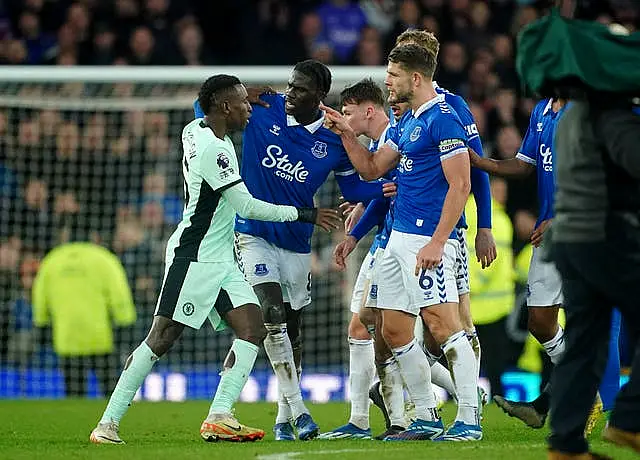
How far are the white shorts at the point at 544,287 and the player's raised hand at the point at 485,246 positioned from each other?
310 mm

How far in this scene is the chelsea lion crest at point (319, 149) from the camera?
8.80 meters

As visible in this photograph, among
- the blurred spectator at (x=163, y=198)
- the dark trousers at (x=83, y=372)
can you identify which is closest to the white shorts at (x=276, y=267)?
the dark trousers at (x=83, y=372)

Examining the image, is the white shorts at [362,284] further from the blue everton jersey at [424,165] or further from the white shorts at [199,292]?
the white shorts at [199,292]

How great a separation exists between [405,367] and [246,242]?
161cm

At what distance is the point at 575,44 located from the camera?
5504 millimetres

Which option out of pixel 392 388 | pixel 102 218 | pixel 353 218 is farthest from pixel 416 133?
pixel 102 218

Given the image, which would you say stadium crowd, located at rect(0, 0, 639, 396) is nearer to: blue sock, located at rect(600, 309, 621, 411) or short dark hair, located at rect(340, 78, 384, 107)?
blue sock, located at rect(600, 309, 621, 411)

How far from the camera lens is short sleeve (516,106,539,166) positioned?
870 cm

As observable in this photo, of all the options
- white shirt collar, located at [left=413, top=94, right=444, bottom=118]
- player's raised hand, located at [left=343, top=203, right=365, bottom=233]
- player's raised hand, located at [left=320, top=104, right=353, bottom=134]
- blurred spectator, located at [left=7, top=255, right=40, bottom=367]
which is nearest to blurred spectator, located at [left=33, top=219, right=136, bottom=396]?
blurred spectator, located at [left=7, top=255, right=40, bottom=367]

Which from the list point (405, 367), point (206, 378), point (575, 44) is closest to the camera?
point (575, 44)

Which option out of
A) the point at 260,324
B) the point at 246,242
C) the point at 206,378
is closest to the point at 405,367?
the point at 260,324

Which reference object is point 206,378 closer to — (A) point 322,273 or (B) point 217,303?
(A) point 322,273

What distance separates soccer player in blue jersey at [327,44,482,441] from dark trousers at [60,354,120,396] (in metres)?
7.23

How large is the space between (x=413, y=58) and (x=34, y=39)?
10.2 meters
